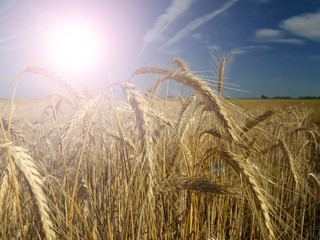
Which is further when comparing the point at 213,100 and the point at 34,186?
the point at 213,100

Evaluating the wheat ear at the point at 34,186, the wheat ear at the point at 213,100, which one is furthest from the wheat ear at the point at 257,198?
the wheat ear at the point at 34,186

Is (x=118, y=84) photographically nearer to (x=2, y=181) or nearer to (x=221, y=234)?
(x=2, y=181)

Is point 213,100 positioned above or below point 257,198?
above

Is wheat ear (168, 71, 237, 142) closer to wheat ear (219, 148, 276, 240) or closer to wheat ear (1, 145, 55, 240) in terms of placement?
wheat ear (219, 148, 276, 240)

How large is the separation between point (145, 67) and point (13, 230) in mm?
1854

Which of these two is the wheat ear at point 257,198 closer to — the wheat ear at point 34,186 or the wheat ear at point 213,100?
the wheat ear at point 213,100

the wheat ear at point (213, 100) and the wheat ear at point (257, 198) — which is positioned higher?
the wheat ear at point (213, 100)

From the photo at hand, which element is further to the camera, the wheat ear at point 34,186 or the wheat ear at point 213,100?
the wheat ear at point 213,100

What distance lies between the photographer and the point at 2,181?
122 cm

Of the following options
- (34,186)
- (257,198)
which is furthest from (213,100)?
(34,186)

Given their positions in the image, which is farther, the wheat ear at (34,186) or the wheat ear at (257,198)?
the wheat ear at (257,198)

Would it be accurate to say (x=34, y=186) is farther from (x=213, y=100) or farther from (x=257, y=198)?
(x=257, y=198)

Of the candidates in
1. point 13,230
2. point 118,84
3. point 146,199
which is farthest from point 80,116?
point 13,230

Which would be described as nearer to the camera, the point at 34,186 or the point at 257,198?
the point at 34,186
